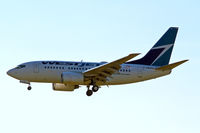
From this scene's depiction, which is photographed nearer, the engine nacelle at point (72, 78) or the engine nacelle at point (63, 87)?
the engine nacelle at point (72, 78)

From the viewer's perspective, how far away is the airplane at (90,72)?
52156 millimetres

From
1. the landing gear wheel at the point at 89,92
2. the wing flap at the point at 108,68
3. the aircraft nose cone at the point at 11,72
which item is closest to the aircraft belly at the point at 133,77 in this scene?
the wing flap at the point at 108,68

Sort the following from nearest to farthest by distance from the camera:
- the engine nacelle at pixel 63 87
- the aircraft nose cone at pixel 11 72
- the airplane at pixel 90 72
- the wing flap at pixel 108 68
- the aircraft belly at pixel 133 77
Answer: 1. the wing flap at pixel 108 68
2. the airplane at pixel 90 72
3. the aircraft nose cone at pixel 11 72
4. the aircraft belly at pixel 133 77
5. the engine nacelle at pixel 63 87

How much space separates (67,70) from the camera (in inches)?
2088

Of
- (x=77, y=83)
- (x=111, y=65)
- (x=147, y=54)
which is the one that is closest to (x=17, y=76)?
(x=77, y=83)

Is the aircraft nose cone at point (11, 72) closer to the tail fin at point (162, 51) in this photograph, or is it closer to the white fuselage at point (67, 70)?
the white fuselage at point (67, 70)

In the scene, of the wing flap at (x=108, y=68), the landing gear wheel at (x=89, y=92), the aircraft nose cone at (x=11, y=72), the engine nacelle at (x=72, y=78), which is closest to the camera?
the wing flap at (x=108, y=68)

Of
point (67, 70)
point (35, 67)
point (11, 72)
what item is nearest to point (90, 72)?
point (67, 70)

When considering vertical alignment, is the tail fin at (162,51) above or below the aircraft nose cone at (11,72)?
above

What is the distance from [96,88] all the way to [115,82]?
2.26 meters

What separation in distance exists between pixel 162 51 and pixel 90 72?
10.3m

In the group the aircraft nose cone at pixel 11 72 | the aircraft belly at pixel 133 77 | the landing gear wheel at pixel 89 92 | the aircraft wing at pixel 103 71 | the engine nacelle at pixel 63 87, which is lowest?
the engine nacelle at pixel 63 87

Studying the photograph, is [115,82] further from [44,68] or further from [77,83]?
[44,68]

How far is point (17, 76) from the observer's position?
53.1 metres
